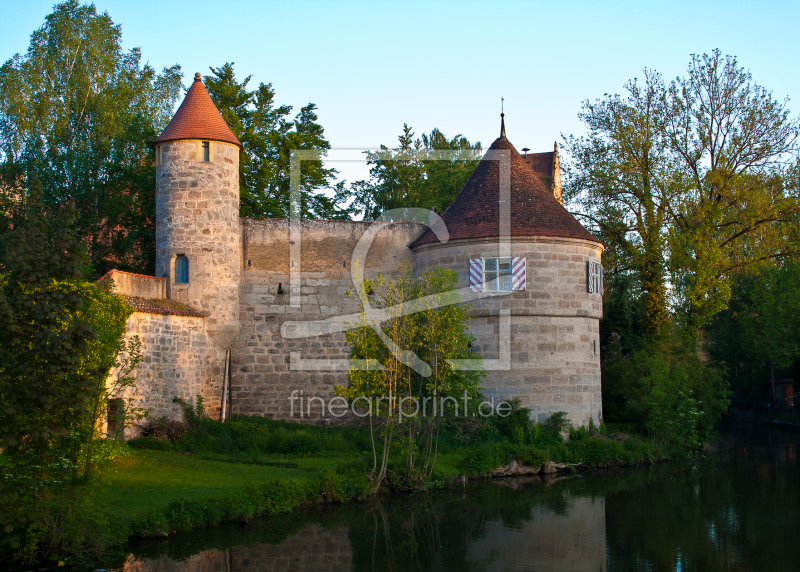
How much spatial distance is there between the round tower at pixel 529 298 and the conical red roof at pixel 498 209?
4 centimetres

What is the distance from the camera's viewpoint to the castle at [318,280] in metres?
21.1

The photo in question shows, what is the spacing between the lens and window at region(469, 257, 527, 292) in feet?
70.3

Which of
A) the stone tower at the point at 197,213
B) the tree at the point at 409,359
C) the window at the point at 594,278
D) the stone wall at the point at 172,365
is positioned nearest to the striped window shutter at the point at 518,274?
the window at the point at 594,278

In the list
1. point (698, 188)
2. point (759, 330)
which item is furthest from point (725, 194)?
point (759, 330)

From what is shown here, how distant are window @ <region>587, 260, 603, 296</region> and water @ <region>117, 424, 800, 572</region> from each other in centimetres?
570

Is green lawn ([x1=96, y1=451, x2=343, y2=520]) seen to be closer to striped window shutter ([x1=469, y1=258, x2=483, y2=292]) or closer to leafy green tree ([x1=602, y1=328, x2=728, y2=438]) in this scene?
striped window shutter ([x1=469, y1=258, x2=483, y2=292])

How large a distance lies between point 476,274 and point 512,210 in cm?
216

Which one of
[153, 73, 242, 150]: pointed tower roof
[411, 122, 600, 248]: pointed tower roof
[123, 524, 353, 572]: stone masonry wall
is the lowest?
[123, 524, 353, 572]: stone masonry wall

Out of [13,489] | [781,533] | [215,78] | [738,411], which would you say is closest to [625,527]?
[781,533]

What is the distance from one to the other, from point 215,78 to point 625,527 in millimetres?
22254

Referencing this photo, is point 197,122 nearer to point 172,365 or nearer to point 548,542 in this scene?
point 172,365

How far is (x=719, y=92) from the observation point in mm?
28781

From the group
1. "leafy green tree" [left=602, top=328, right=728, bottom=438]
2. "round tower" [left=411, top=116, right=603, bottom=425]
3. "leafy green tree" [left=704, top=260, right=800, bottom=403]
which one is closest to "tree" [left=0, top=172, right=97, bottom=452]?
Answer: "round tower" [left=411, top=116, right=603, bottom=425]

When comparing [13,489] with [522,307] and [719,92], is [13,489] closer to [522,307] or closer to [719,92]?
[522,307]
